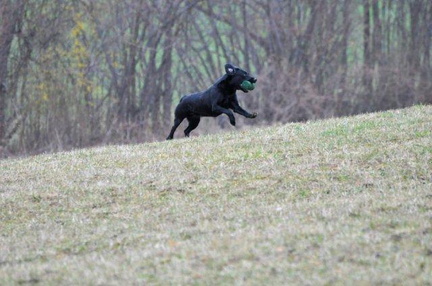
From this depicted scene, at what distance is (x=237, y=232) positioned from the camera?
9.09 meters

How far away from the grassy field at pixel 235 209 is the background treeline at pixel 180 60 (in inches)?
466

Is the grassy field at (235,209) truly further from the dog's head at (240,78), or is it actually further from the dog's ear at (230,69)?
the dog's ear at (230,69)

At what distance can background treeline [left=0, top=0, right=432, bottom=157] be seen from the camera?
28.5 m

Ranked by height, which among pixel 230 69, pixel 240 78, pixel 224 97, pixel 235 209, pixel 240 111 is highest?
pixel 230 69

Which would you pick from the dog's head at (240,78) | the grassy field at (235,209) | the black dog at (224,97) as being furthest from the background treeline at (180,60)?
the grassy field at (235,209)

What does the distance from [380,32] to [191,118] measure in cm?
1954

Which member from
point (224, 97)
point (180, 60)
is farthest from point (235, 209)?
point (180, 60)

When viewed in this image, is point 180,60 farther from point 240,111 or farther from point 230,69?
point 230,69

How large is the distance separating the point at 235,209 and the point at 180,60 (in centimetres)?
2471

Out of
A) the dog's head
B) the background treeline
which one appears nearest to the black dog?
the dog's head

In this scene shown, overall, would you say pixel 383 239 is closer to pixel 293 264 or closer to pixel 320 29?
pixel 293 264

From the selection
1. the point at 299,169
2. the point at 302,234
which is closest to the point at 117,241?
the point at 302,234

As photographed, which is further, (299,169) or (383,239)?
(299,169)

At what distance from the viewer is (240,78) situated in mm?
15789
